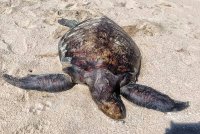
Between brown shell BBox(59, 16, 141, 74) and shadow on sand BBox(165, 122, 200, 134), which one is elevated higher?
brown shell BBox(59, 16, 141, 74)

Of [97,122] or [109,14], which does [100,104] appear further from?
[109,14]

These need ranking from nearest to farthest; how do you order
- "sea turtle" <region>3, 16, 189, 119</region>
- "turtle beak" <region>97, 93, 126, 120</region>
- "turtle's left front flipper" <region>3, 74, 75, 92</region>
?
"turtle beak" <region>97, 93, 126, 120</region> < "sea turtle" <region>3, 16, 189, 119</region> < "turtle's left front flipper" <region>3, 74, 75, 92</region>

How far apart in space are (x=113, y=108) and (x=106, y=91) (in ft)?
0.56

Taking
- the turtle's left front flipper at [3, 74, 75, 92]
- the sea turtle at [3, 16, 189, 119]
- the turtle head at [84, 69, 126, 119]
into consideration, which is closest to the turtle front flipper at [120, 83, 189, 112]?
the sea turtle at [3, 16, 189, 119]

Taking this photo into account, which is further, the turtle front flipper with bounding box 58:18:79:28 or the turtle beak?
the turtle front flipper with bounding box 58:18:79:28

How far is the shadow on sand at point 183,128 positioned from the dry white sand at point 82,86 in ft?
0.13

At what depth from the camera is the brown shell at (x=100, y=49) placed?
313cm

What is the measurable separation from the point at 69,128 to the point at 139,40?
5.10 feet

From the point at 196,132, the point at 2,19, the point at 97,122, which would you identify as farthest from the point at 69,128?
the point at 2,19

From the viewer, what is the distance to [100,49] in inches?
126

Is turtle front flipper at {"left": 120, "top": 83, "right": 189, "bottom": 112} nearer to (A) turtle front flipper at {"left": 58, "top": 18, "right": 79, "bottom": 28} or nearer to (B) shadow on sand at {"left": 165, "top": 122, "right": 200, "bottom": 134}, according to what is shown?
(B) shadow on sand at {"left": 165, "top": 122, "right": 200, "bottom": 134}

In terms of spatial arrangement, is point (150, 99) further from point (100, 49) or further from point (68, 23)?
point (68, 23)

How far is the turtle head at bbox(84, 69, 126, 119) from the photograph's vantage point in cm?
288

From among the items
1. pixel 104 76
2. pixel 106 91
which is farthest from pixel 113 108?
pixel 104 76
